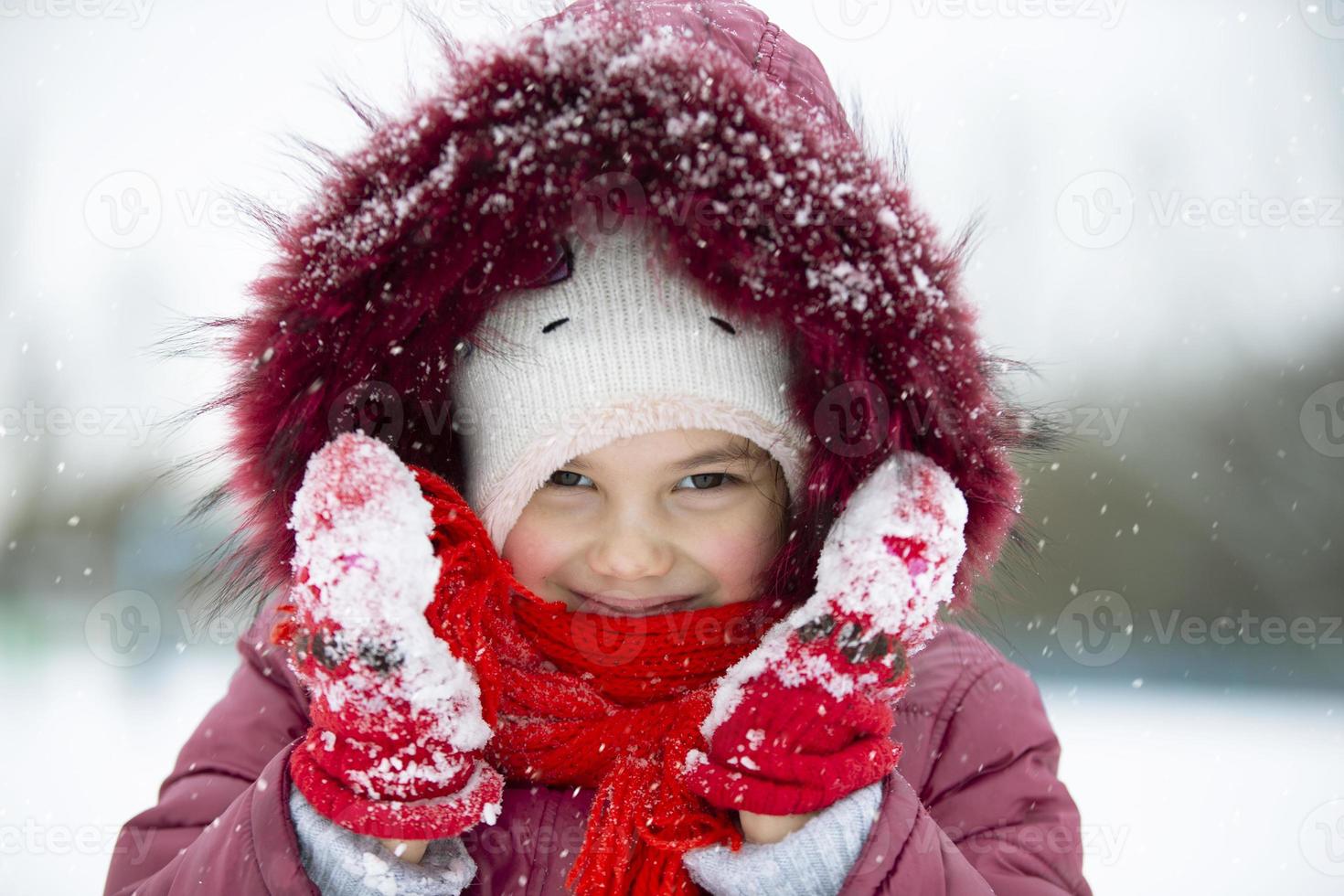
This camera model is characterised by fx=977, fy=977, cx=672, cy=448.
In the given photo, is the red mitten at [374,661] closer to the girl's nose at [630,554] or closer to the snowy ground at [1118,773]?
the girl's nose at [630,554]

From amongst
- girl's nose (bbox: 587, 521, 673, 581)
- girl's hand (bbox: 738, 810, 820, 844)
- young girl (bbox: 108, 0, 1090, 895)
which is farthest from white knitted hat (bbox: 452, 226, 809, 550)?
girl's hand (bbox: 738, 810, 820, 844)

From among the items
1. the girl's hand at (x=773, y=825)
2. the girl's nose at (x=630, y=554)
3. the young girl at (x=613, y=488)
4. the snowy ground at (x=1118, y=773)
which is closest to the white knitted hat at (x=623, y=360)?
the young girl at (x=613, y=488)

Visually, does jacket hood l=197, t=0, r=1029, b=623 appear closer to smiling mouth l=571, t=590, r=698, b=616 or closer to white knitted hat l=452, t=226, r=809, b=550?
white knitted hat l=452, t=226, r=809, b=550

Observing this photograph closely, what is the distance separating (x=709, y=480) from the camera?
1.29 m

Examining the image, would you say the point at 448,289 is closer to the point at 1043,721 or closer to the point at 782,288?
the point at 782,288

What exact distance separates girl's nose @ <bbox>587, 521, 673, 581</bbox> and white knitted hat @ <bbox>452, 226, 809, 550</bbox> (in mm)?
Answer: 113

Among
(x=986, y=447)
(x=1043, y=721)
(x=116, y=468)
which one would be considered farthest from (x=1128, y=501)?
(x=116, y=468)

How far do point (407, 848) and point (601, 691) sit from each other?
12.6 inches

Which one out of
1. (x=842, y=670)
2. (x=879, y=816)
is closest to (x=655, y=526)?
(x=842, y=670)

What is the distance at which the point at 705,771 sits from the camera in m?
1.13

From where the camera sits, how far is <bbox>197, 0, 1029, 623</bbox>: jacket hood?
110cm

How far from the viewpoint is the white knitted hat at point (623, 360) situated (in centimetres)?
120

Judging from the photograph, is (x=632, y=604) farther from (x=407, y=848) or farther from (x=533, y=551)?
(x=407, y=848)

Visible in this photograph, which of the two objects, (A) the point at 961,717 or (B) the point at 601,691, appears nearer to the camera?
(B) the point at 601,691
